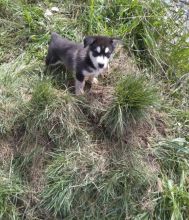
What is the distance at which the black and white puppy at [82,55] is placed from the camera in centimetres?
385

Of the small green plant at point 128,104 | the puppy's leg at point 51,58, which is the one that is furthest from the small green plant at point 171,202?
the puppy's leg at point 51,58

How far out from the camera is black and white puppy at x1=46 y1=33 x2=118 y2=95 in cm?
→ 385

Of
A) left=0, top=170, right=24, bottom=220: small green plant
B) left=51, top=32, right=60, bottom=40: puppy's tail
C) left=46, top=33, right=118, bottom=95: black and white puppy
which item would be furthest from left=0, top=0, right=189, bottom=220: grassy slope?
left=51, top=32, right=60, bottom=40: puppy's tail

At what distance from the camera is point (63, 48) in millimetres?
4219

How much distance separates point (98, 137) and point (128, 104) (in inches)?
16.1

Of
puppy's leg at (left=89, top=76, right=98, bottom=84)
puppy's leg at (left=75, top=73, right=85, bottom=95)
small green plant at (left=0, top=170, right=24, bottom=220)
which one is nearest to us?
small green plant at (left=0, top=170, right=24, bottom=220)

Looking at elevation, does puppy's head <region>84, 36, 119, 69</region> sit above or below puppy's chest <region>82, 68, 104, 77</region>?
above

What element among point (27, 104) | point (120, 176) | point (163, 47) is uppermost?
point (163, 47)

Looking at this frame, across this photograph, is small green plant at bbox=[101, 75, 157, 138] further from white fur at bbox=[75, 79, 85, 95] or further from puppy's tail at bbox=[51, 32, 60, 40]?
puppy's tail at bbox=[51, 32, 60, 40]

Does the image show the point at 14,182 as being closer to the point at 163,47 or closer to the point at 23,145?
the point at 23,145

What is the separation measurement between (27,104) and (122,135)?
838 mm

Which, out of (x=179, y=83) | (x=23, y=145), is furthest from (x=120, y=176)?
(x=179, y=83)

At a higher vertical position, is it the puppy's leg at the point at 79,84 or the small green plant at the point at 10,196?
the puppy's leg at the point at 79,84

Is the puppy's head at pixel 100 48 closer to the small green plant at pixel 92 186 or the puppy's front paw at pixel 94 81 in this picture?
the puppy's front paw at pixel 94 81
